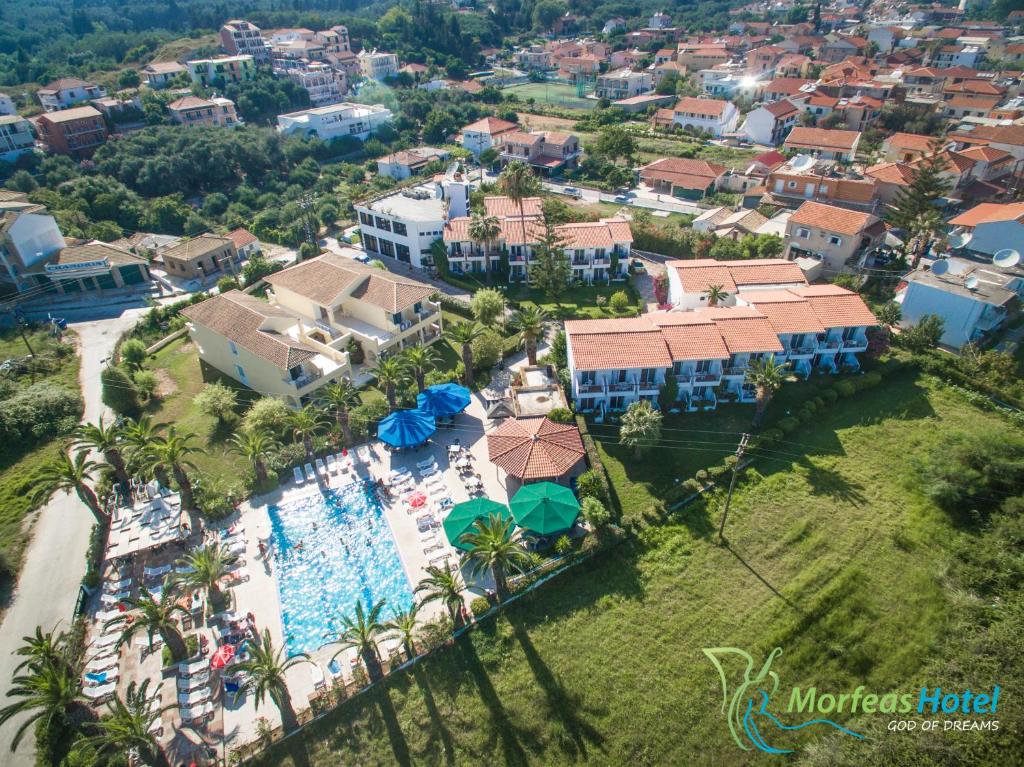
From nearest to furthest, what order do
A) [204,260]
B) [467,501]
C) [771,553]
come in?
[771,553]
[467,501]
[204,260]

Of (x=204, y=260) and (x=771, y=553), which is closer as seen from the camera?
(x=771, y=553)

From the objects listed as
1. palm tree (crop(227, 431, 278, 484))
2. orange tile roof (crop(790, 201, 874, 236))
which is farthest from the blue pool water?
orange tile roof (crop(790, 201, 874, 236))

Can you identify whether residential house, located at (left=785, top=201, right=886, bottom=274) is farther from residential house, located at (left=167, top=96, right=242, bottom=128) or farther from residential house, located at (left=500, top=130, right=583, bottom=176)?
residential house, located at (left=167, top=96, right=242, bottom=128)

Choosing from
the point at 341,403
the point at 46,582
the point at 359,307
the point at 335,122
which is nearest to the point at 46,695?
the point at 46,582

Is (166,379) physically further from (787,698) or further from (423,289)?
(787,698)

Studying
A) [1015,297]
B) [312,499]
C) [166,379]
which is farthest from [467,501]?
[1015,297]

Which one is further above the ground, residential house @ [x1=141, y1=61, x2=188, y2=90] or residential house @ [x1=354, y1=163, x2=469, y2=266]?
residential house @ [x1=141, y1=61, x2=188, y2=90]

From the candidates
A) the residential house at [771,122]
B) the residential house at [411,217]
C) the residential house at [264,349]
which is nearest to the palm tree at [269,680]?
the residential house at [264,349]
